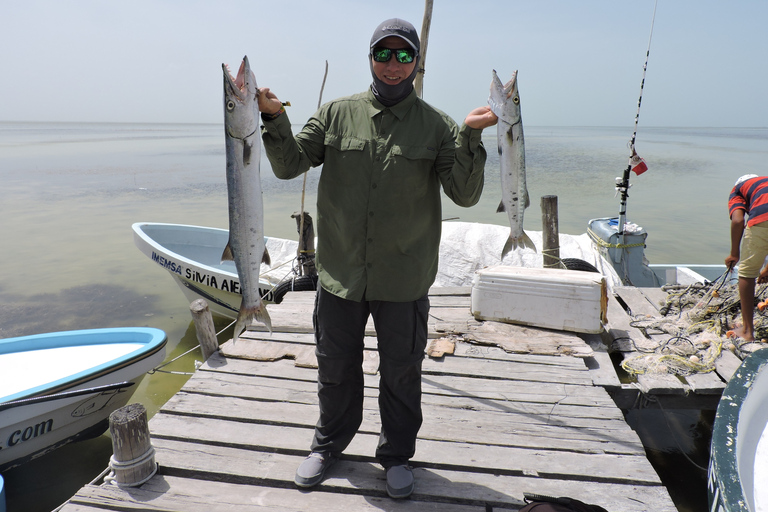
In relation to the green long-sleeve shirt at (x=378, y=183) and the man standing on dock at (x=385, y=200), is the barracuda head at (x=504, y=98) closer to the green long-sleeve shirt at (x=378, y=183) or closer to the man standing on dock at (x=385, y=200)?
the man standing on dock at (x=385, y=200)

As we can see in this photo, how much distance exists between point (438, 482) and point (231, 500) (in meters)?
1.28

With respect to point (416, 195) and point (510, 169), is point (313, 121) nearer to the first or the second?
point (416, 195)

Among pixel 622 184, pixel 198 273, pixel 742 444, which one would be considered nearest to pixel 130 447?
pixel 742 444

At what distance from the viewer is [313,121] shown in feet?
8.93

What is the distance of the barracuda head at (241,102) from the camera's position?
7.41 feet

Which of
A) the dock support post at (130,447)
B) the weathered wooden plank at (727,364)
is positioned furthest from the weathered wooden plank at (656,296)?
the dock support post at (130,447)

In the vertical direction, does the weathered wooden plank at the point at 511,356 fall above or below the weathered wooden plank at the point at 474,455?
above

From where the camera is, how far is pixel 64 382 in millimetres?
4520

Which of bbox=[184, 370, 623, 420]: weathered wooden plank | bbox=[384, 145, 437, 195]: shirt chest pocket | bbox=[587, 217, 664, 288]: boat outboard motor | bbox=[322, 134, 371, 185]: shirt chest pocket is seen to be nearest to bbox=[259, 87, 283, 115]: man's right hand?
bbox=[322, 134, 371, 185]: shirt chest pocket

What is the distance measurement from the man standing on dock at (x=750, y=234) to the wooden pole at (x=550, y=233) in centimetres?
225

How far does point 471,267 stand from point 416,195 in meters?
5.84

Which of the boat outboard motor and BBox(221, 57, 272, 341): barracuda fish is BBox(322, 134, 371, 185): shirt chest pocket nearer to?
BBox(221, 57, 272, 341): barracuda fish

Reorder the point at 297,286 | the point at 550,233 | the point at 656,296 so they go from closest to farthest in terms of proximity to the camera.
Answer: the point at 656,296
the point at 297,286
the point at 550,233

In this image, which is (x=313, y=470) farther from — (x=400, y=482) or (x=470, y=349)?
(x=470, y=349)
